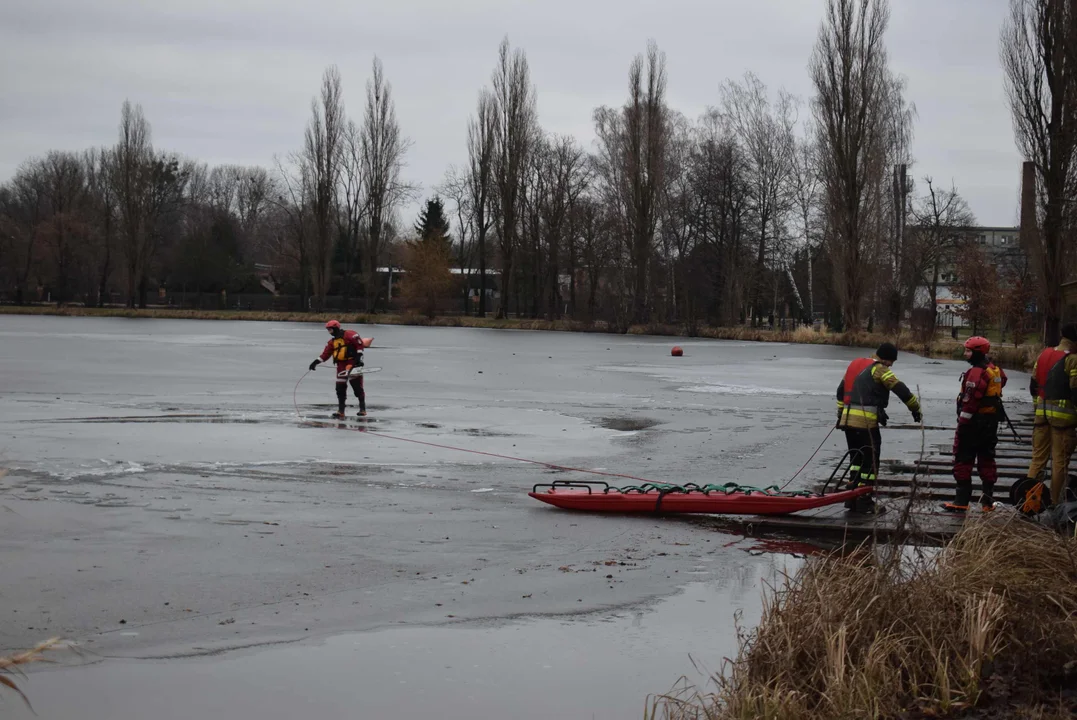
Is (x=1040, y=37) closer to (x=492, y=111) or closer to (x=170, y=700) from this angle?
(x=170, y=700)

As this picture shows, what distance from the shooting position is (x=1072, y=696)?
228 inches

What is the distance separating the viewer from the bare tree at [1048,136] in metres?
32.2

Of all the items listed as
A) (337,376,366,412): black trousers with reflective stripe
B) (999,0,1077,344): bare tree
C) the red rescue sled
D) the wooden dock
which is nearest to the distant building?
(999,0,1077,344): bare tree

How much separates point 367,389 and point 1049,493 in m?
16.3

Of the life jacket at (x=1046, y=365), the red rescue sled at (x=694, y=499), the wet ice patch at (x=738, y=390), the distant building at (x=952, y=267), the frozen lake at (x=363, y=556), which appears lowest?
the frozen lake at (x=363, y=556)

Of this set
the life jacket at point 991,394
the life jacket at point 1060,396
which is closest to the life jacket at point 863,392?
the life jacket at point 991,394

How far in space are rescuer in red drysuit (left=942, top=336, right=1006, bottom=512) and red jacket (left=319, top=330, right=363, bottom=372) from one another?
10.9 meters

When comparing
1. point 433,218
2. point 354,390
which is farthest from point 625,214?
point 354,390

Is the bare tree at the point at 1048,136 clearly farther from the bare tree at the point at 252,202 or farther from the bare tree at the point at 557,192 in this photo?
the bare tree at the point at 252,202

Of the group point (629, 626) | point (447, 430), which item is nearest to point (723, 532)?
point (629, 626)

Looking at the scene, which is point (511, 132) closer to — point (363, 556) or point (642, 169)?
point (642, 169)

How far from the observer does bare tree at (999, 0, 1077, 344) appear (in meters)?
32.2

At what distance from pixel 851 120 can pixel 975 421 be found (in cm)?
4641

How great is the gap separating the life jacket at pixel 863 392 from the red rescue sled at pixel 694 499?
80 cm
